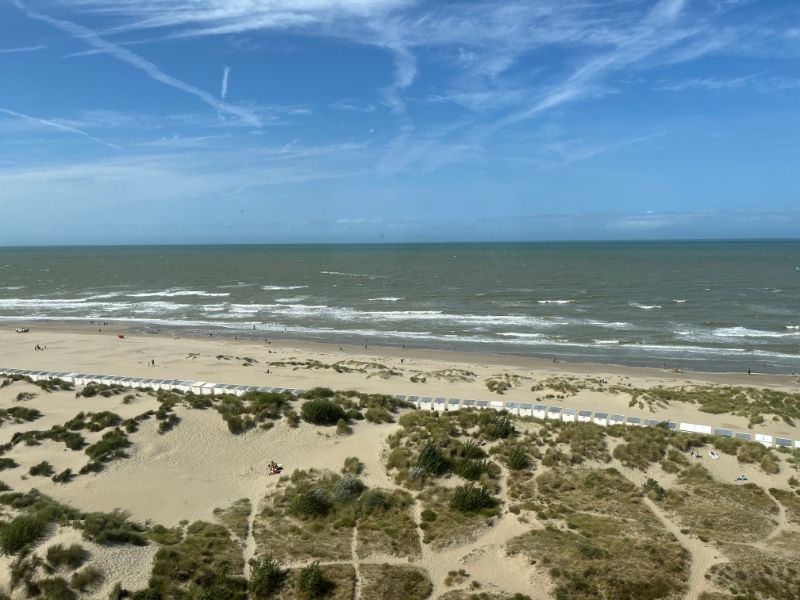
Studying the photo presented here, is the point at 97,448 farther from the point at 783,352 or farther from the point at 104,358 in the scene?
the point at 783,352

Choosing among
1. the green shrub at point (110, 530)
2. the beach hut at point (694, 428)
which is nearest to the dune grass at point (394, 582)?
the green shrub at point (110, 530)

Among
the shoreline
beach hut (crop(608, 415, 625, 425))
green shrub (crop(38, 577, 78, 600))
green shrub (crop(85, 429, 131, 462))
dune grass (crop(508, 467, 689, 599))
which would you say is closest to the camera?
green shrub (crop(38, 577, 78, 600))

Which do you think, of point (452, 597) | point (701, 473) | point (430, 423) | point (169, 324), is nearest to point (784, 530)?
point (701, 473)

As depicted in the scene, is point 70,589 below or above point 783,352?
above

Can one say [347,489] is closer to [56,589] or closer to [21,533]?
[56,589]

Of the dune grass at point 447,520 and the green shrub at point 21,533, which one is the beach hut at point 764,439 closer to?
the dune grass at point 447,520

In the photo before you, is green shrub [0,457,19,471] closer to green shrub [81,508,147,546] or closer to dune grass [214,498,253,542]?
green shrub [81,508,147,546]

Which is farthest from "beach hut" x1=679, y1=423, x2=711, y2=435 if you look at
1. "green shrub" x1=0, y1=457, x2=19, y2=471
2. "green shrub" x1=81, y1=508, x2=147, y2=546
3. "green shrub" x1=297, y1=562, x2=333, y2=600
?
"green shrub" x1=0, y1=457, x2=19, y2=471
